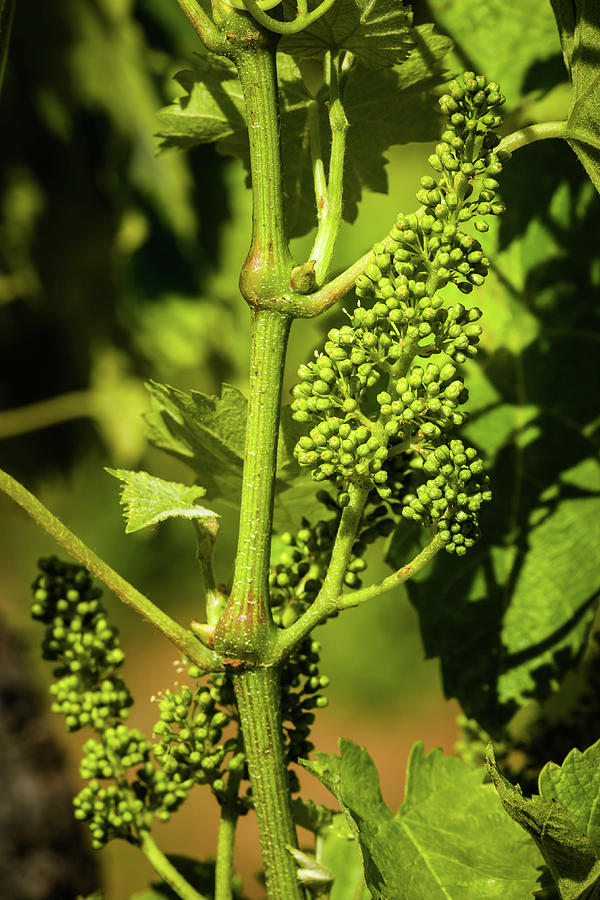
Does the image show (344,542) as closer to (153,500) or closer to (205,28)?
(153,500)

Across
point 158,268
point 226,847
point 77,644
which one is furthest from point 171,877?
point 158,268

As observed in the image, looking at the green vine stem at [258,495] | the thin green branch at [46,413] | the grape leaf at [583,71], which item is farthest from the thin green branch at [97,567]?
the thin green branch at [46,413]

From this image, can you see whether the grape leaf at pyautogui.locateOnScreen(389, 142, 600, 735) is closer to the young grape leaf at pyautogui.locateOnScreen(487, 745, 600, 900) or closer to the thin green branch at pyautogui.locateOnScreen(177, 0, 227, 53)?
the young grape leaf at pyautogui.locateOnScreen(487, 745, 600, 900)

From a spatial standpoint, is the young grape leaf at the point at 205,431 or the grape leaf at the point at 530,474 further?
the grape leaf at the point at 530,474

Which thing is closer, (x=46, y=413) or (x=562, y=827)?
(x=562, y=827)

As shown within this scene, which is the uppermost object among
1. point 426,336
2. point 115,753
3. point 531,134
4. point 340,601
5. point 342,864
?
point 531,134

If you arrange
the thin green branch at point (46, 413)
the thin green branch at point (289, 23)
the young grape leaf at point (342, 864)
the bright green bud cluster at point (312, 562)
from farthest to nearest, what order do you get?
the thin green branch at point (46, 413), the young grape leaf at point (342, 864), the bright green bud cluster at point (312, 562), the thin green branch at point (289, 23)

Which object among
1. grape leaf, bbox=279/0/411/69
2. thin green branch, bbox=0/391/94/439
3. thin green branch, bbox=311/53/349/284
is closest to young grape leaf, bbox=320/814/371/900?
thin green branch, bbox=311/53/349/284

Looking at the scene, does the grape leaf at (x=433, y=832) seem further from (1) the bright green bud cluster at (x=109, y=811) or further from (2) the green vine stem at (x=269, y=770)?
(1) the bright green bud cluster at (x=109, y=811)
